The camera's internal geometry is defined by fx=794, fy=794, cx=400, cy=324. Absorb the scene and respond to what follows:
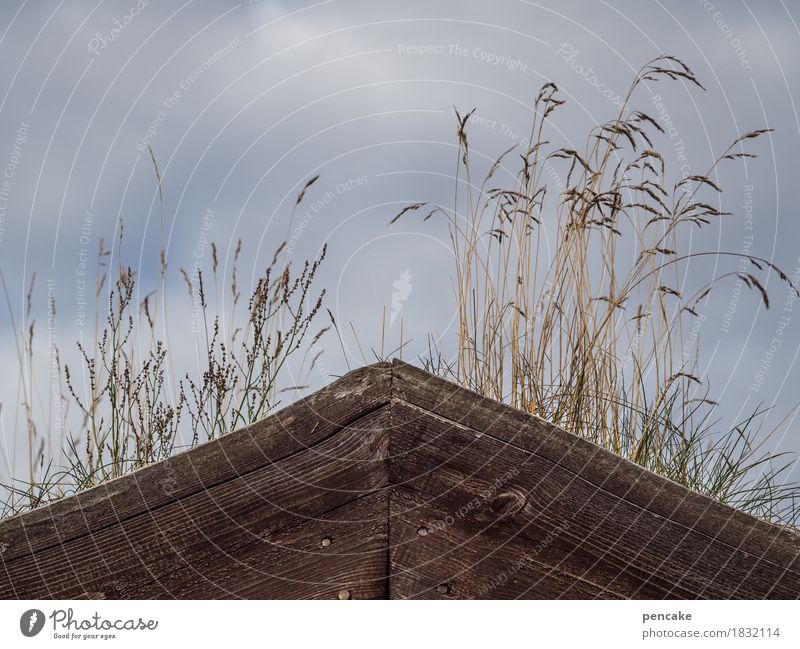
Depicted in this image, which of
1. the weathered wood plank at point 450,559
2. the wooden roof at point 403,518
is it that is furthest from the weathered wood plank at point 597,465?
the weathered wood plank at point 450,559

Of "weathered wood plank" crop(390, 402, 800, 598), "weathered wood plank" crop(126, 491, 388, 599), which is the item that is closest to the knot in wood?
"weathered wood plank" crop(390, 402, 800, 598)

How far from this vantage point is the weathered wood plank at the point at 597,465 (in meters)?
1.50

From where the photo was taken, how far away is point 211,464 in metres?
1.53

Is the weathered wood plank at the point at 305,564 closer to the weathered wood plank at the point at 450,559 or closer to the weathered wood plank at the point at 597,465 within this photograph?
the weathered wood plank at the point at 450,559

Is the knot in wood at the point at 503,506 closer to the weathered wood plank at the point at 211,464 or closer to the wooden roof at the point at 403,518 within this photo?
the wooden roof at the point at 403,518

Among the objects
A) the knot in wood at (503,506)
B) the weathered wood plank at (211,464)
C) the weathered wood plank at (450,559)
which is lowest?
the weathered wood plank at (450,559)

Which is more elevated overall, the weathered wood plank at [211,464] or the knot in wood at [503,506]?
the weathered wood plank at [211,464]

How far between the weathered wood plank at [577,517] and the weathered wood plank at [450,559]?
0.03 metres

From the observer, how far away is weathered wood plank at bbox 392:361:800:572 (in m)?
1.50

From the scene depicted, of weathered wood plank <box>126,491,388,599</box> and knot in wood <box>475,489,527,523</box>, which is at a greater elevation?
knot in wood <box>475,489,527,523</box>

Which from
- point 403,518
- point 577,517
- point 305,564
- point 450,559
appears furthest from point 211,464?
point 577,517

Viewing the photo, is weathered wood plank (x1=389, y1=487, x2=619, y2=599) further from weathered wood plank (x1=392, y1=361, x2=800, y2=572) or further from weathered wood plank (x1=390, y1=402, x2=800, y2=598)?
weathered wood plank (x1=392, y1=361, x2=800, y2=572)
